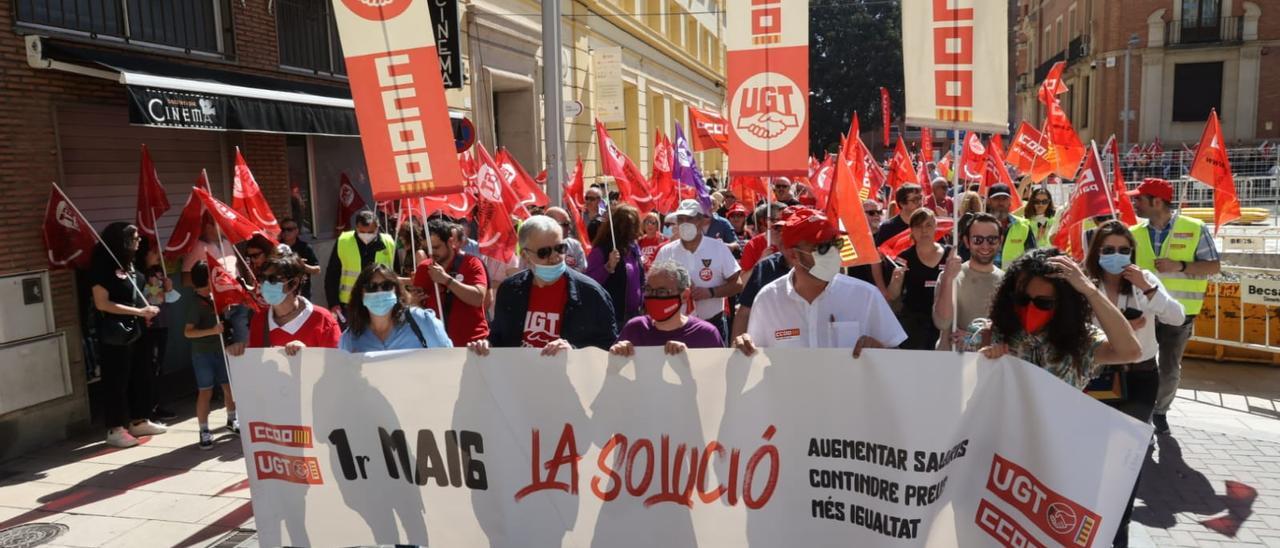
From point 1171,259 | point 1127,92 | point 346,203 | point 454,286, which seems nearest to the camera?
point 454,286

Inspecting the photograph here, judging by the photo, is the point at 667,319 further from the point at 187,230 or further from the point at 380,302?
the point at 187,230

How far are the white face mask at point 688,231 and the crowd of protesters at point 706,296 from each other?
6cm

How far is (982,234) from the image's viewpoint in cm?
474

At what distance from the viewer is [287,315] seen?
4.76 meters

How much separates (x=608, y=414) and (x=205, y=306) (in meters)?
4.39

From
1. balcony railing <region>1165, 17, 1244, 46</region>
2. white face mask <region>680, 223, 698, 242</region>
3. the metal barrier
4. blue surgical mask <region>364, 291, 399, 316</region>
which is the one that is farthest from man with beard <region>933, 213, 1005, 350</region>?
balcony railing <region>1165, 17, 1244, 46</region>

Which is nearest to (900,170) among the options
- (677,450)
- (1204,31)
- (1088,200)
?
(1088,200)

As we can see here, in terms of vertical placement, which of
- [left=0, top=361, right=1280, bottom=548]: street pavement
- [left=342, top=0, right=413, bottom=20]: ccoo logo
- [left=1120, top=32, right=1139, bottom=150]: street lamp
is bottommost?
[left=0, top=361, right=1280, bottom=548]: street pavement

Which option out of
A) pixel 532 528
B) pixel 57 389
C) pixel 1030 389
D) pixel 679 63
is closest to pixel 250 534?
pixel 532 528

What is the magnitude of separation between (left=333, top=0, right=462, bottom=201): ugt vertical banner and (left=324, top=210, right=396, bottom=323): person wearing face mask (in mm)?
2697

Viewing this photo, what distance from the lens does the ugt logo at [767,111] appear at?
6.27 metres

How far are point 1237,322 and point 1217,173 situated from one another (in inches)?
62.6

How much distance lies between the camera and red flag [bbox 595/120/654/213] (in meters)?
10.1

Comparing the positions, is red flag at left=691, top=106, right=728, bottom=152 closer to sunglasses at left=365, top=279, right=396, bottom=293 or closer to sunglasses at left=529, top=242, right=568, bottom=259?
sunglasses at left=529, top=242, right=568, bottom=259
